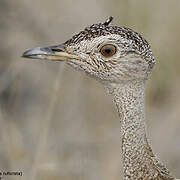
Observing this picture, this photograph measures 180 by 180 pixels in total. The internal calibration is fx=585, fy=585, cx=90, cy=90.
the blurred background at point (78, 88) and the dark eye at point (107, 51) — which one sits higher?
the blurred background at point (78, 88)

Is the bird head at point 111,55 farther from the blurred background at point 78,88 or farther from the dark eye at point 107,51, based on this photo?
the blurred background at point 78,88

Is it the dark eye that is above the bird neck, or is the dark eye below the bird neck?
above

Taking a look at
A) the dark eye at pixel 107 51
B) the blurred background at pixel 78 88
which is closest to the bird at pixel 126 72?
the dark eye at pixel 107 51

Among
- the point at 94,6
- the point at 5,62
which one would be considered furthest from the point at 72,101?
the point at 94,6

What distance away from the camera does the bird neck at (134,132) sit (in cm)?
333

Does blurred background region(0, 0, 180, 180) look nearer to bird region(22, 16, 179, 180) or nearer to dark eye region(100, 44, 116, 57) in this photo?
bird region(22, 16, 179, 180)

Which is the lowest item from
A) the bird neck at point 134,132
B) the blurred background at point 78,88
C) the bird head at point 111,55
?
the bird neck at point 134,132

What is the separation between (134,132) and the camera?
3.33m

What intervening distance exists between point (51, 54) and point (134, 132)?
66 centimetres

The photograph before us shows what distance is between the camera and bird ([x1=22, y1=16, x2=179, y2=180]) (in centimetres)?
332

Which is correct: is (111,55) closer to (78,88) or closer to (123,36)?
(123,36)

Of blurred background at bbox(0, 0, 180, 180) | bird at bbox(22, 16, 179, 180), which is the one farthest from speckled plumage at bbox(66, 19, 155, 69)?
blurred background at bbox(0, 0, 180, 180)

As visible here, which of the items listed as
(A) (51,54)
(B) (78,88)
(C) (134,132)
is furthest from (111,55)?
(B) (78,88)

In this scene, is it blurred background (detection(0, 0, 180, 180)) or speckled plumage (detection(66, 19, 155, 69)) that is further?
blurred background (detection(0, 0, 180, 180))
